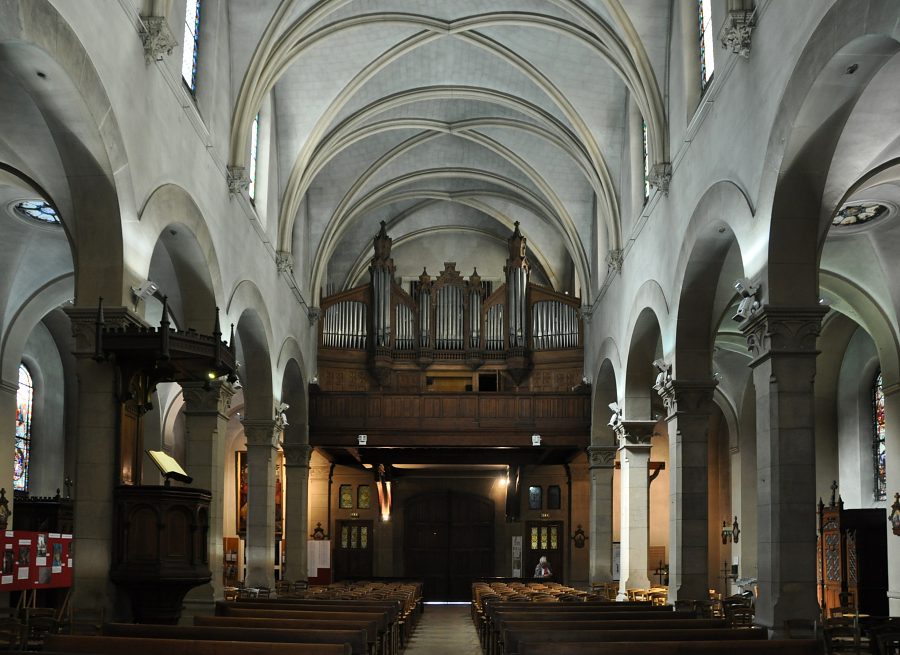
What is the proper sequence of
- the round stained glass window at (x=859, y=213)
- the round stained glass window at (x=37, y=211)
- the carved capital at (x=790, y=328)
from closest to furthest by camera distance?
the carved capital at (x=790, y=328), the round stained glass window at (x=859, y=213), the round stained glass window at (x=37, y=211)

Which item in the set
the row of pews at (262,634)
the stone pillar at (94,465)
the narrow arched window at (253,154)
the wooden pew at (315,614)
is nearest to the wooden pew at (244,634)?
the row of pews at (262,634)

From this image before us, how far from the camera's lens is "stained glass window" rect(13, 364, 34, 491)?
2823 cm

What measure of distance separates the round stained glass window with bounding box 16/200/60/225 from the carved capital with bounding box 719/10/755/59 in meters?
12.2

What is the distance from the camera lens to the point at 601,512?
2772 centimetres

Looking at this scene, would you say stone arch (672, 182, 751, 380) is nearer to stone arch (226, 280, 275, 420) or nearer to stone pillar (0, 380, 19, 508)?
stone arch (226, 280, 275, 420)

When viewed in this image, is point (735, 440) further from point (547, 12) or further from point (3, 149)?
point (3, 149)

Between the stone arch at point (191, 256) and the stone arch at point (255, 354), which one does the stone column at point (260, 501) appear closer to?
the stone arch at point (255, 354)

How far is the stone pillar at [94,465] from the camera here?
12.6 m

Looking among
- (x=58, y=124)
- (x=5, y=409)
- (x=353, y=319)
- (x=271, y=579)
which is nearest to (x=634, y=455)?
(x=271, y=579)

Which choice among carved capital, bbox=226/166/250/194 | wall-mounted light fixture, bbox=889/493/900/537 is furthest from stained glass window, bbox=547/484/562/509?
carved capital, bbox=226/166/250/194

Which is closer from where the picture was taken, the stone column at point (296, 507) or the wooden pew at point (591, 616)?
the wooden pew at point (591, 616)

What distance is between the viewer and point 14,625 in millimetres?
10953

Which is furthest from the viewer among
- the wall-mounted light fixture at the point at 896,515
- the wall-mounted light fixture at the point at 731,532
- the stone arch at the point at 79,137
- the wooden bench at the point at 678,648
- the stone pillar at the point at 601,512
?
the wall-mounted light fixture at the point at 731,532

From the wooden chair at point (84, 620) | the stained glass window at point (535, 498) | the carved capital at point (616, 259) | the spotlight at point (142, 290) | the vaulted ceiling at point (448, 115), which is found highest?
the vaulted ceiling at point (448, 115)
